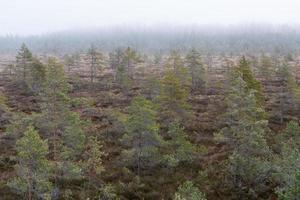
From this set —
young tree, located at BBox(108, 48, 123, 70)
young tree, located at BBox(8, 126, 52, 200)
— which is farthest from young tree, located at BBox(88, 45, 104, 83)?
young tree, located at BBox(8, 126, 52, 200)

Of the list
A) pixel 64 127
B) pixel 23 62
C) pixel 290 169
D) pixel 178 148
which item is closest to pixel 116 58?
pixel 23 62

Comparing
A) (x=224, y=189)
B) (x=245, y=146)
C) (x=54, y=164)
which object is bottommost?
(x=224, y=189)

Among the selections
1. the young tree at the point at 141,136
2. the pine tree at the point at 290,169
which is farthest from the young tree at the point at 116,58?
the pine tree at the point at 290,169

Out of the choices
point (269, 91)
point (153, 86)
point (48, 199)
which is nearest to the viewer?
point (48, 199)

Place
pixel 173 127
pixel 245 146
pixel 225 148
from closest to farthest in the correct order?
pixel 245 146 < pixel 173 127 < pixel 225 148

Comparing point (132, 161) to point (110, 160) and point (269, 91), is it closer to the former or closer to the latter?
point (110, 160)

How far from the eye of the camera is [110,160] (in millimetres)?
33438

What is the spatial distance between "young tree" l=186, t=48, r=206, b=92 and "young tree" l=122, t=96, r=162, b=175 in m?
29.6

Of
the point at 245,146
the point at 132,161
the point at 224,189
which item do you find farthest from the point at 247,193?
the point at 132,161

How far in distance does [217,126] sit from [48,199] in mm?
24146

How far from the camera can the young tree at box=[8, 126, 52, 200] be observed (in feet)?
75.7

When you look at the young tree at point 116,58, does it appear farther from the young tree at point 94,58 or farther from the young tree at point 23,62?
the young tree at point 23,62

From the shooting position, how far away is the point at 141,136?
3038cm

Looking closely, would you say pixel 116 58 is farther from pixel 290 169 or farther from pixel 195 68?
pixel 290 169
